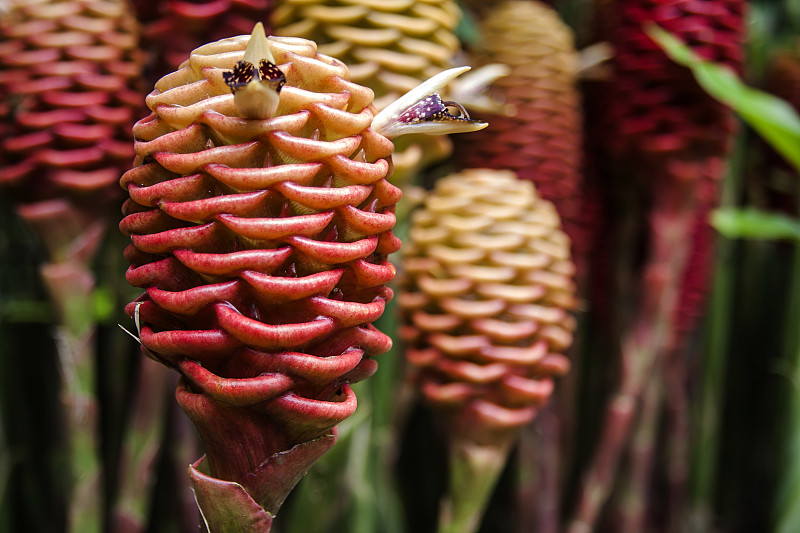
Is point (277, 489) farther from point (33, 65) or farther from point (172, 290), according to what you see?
point (33, 65)

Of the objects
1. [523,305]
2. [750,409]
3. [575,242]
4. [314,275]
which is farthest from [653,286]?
[314,275]

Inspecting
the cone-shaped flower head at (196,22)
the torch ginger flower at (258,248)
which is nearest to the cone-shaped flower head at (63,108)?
the cone-shaped flower head at (196,22)

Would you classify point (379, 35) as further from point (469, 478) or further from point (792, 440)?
point (792, 440)

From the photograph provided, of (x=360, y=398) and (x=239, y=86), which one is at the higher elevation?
(x=239, y=86)

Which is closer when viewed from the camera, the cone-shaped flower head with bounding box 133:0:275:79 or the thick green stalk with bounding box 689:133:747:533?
the cone-shaped flower head with bounding box 133:0:275:79

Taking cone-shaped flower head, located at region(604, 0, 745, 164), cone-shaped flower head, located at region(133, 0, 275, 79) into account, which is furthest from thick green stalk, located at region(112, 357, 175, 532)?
cone-shaped flower head, located at region(604, 0, 745, 164)

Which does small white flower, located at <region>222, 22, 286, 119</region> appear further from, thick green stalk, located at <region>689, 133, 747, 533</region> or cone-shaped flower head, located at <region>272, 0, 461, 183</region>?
thick green stalk, located at <region>689, 133, 747, 533</region>
